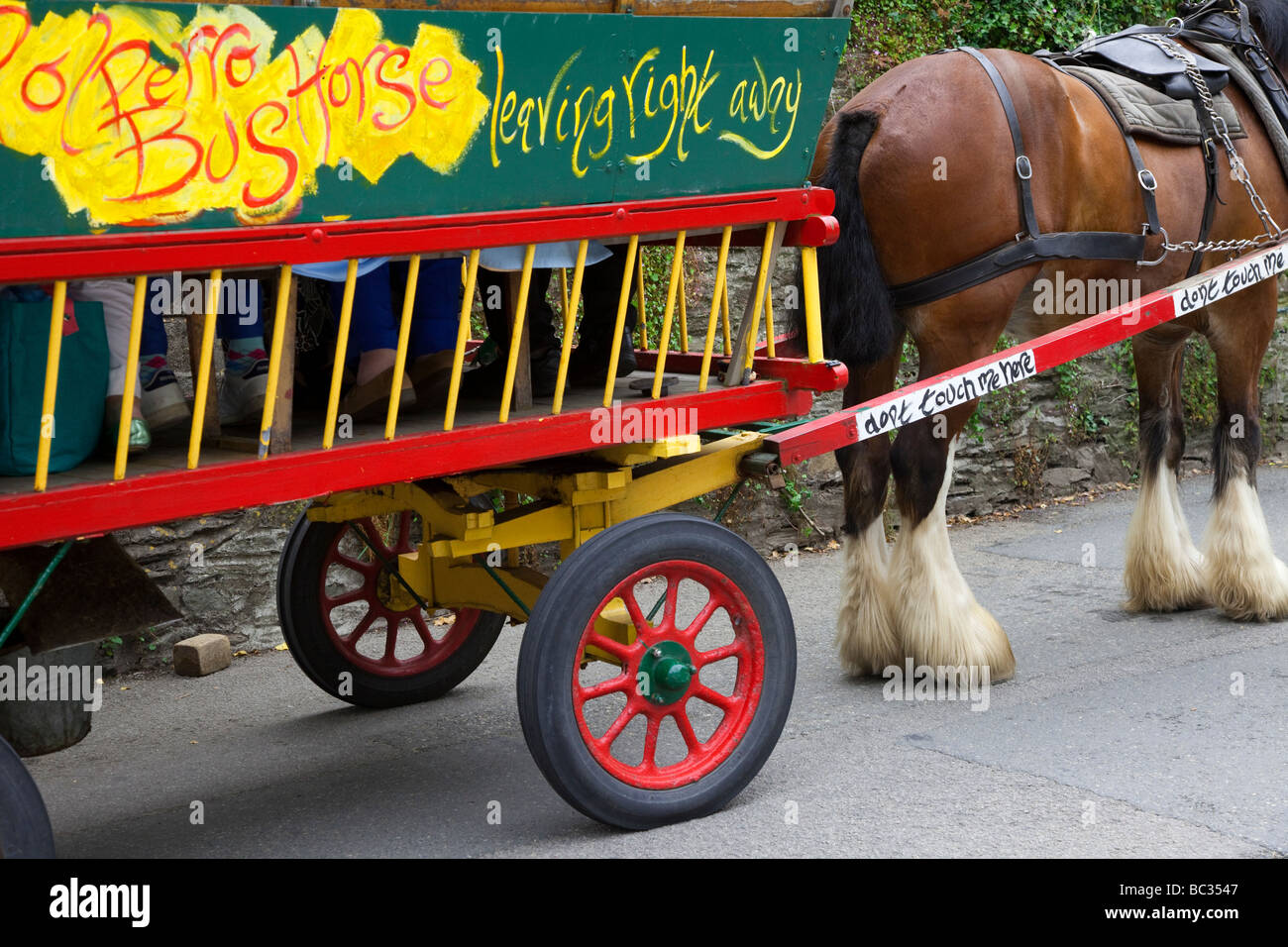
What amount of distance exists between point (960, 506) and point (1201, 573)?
1937mm

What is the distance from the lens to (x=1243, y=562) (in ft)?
17.0

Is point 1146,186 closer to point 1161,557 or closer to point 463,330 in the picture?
point 1161,557

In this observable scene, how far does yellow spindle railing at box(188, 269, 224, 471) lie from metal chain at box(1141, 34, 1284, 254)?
10.9ft

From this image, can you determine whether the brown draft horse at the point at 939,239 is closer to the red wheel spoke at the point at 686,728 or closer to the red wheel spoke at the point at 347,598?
the red wheel spoke at the point at 686,728

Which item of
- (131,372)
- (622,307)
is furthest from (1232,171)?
(131,372)

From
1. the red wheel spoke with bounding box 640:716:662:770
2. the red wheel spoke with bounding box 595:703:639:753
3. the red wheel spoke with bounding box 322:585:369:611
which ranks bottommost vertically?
the red wheel spoke with bounding box 322:585:369:611

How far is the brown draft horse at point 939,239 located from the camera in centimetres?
430

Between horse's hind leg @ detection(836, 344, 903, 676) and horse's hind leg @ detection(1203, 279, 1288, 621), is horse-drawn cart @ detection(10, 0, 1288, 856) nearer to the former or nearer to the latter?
horse's hind leg @ detection(836, 344, 903, 676)

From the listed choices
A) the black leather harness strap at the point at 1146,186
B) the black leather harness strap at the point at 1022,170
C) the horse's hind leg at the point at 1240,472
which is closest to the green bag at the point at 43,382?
the black leather harness strap at the point at 1022,170

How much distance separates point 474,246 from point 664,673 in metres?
1.13

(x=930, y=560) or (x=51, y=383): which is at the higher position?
(x=51, y=383)

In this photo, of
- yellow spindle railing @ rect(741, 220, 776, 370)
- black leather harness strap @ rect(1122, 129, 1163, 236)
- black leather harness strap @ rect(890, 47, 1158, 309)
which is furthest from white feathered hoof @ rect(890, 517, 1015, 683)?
black leather harness strap @ rect(1122, 129, 1163, 236)

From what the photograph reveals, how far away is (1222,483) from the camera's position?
207 inches

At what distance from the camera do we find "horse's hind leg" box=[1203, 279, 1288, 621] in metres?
5.15
